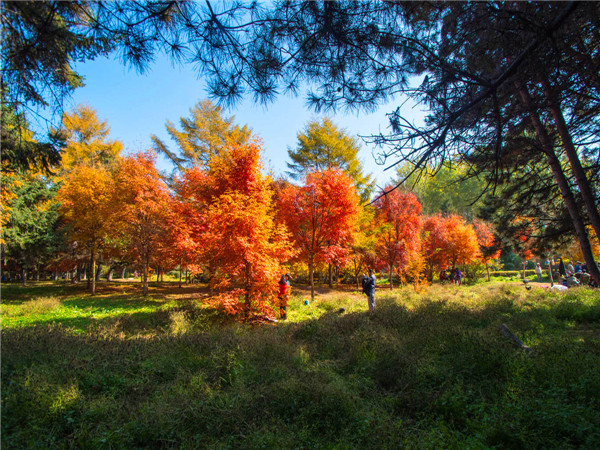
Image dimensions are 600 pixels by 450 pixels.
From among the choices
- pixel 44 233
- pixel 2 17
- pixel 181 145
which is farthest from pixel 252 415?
pixel 181 145

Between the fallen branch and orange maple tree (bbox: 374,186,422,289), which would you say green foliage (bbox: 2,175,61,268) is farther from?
the fallen branch

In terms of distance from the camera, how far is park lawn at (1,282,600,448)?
279 cm

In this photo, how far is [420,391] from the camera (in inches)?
143

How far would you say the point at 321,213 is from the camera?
13.6m

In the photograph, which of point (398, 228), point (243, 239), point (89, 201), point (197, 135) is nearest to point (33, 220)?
point (89, 201)

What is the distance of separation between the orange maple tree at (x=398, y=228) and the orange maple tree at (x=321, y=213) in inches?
215

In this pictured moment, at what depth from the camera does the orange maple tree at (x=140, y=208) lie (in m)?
14.1

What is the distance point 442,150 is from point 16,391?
6.12 m

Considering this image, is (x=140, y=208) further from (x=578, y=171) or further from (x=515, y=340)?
(x=578, y=171)

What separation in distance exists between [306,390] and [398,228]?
53.0 feet

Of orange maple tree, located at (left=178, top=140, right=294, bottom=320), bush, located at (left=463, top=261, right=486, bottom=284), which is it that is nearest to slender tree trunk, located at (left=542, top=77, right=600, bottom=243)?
orange maple tree, located at (left=178, top=140, right=294, bottom=320)

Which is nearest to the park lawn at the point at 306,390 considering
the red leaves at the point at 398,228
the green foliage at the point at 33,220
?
the red leaves at the point at 398,228

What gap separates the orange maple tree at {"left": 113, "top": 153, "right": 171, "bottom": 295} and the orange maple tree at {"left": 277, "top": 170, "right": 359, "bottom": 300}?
6.50 meters

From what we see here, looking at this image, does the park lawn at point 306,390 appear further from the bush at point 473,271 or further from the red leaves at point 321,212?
the bush at point 473,271
